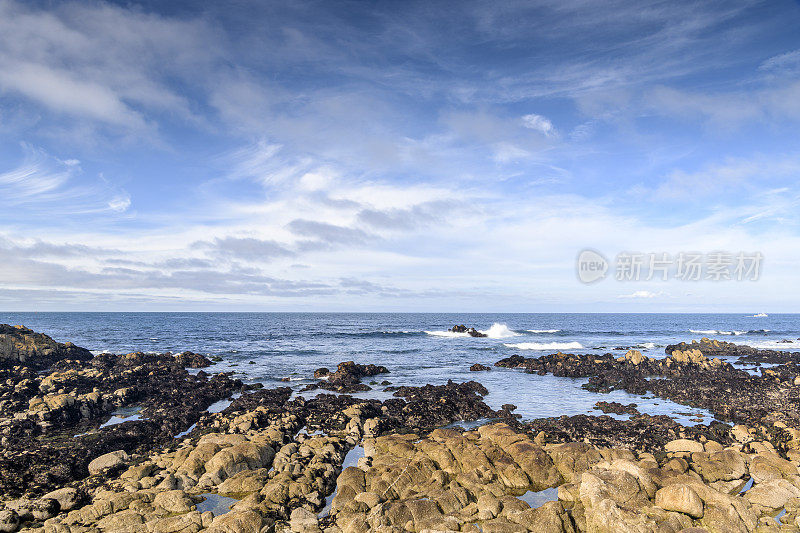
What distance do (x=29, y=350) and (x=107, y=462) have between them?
33.0m

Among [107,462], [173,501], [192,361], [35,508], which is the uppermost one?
[173,501]

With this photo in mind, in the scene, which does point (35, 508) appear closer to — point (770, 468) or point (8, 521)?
point (8, 521)

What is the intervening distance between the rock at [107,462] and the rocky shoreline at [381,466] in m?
0.06

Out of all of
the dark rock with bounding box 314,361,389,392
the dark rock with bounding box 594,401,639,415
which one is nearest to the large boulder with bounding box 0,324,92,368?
the dark rock with bounding box 314,361,389,392

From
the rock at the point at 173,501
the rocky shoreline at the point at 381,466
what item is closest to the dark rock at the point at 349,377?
the rocky shoreline at the point at 381,466

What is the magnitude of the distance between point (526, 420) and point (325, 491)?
13.0 metres

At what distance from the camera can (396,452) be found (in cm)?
1662

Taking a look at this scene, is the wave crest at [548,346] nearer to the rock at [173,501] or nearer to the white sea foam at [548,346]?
the white sea foam at [548,346]

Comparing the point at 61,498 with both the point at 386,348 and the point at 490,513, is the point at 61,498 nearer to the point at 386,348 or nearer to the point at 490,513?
the point at 490,513

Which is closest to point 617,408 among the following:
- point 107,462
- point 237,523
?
point 237,523

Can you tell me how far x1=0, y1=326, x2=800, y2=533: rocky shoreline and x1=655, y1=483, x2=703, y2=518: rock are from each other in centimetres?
4

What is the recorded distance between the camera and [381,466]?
1495 cm

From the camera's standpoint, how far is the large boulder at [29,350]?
36438 millimetres

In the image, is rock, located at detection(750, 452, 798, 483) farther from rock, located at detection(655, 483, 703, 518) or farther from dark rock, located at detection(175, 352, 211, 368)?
dark rock, located at detection(175, 352, 211, 368)
